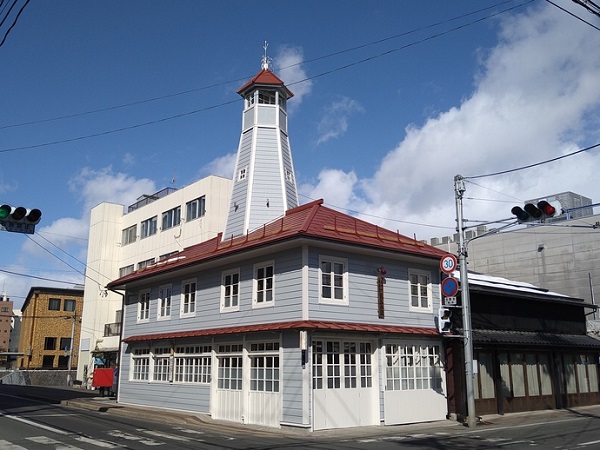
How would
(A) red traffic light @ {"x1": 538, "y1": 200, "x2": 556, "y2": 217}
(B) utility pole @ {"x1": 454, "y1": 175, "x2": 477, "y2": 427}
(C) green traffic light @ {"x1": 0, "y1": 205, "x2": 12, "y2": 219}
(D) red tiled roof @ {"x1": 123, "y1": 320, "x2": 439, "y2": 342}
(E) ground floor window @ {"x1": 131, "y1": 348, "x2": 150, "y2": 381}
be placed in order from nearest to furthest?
1. (C) green traffic light @ {"x1": 0, "y1": 205, "x2": 12, "y2": 219}
2. (A) red traffic light @ {"x1": 538, "y1": 200, "x2": 556, "y2": 217}
3. (D) red tiled roof @ {"x1": 123, "y1": 320, "x2": 439, "y2": 342}
4. (B) utility pole @ {"x1": 454, "y1": 175, "x2": 477, "y2": 427}
5. (E) ground floor window @ {"x1": 131, "y1": 348, "x2": 150, "y2": 381}

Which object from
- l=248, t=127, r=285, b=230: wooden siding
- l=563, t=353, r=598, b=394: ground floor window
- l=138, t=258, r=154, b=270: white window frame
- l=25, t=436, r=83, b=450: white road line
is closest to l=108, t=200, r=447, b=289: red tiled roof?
l=248, t=127, r=285, b=230: wooden siding

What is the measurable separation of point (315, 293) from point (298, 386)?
2934 millimetres

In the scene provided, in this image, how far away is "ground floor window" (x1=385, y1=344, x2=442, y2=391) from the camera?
19500 millimetres

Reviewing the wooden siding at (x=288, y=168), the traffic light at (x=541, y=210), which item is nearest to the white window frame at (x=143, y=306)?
the wooden siding at (x=288, y=168)

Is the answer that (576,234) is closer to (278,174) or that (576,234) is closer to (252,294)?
(278,174)

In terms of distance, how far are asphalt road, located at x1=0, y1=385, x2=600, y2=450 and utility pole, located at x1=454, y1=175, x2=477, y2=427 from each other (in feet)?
2.69

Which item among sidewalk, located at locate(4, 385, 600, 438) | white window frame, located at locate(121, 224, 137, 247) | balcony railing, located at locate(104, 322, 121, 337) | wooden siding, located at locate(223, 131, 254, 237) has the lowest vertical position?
sidewalk, located at locate(4, 385, 600, 438)

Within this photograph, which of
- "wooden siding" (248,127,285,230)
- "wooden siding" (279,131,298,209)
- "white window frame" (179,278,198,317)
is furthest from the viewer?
"wooden siding" (279,131,298,209)

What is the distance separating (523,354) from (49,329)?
54.1 m

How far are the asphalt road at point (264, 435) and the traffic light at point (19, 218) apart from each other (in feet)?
16.2

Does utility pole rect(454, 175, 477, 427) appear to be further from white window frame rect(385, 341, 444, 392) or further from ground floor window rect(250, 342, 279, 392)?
ground floor window rect(250, 342, 279, 392)

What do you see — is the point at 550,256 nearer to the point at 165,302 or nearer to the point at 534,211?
the point at 165,302

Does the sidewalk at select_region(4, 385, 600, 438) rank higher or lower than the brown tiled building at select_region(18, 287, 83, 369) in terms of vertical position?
lower

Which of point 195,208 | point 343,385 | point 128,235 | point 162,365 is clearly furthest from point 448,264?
point 128,235
